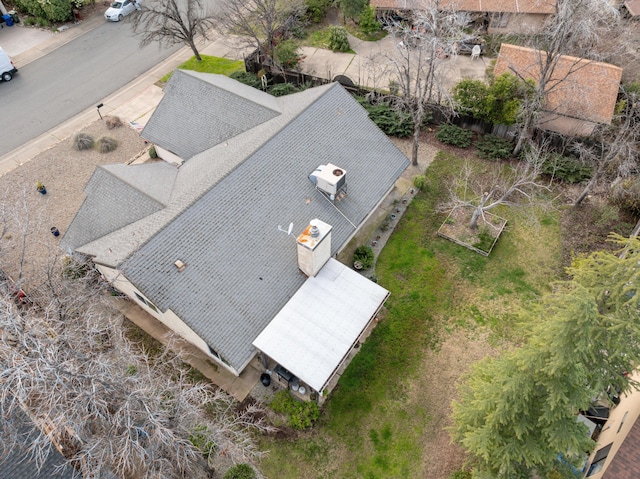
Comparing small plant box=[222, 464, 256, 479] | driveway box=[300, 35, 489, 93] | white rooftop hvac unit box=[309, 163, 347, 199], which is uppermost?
white rooftop hvac unit box=[309, 163, 347, 199]

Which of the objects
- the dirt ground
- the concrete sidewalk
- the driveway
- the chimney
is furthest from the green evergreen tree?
the driveway

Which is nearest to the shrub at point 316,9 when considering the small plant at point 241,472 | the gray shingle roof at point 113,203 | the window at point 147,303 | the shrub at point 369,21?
the shrub at point 369,21

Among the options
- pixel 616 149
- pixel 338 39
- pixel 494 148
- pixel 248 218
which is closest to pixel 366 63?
pixel 338 39

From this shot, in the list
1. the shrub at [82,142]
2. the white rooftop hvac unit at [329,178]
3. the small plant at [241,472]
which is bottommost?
the small plant at [241,472]

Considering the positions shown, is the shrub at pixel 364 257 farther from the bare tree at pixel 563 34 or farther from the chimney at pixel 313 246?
the bare tree at pixel 563 34

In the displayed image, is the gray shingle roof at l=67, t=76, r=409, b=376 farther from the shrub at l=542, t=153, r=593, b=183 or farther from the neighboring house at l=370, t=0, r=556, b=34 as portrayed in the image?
the neighboring house at l=370, t=0, r=556, b=34

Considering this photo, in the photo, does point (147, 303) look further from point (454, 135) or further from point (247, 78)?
point (454, 135)

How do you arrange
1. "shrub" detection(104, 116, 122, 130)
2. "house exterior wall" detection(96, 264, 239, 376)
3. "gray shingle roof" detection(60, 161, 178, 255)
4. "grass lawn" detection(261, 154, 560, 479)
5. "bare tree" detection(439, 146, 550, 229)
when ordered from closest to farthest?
"grass lawn" detection(261, 154, 560, 479)
"house exterior wall" detection(96, 264, 239, 376)
"gray shingle roof" detection(60, 161, 178, 255)
"bare tree" detection(439, 146, 550, 229)
"shrub" detection(104, 116, 122, 130)
